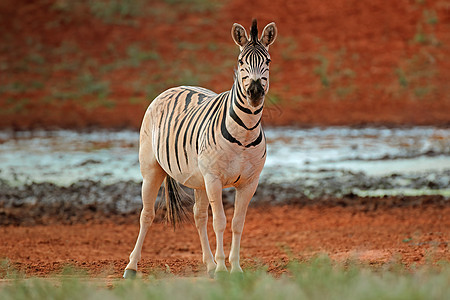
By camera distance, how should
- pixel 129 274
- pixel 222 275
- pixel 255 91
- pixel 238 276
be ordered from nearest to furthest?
pixel 238 276, pixel 255 91, pixel 222 275, pixel 129 274

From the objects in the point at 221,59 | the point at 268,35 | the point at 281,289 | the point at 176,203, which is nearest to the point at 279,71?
the point at 221,59

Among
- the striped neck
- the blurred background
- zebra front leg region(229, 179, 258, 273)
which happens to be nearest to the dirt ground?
zebra front leg region(229, 179, 258, 273)

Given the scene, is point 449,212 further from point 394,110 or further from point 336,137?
point 394,110

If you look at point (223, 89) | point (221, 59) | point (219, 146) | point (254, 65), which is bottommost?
point (223, 89)

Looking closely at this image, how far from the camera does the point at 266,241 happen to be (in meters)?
8.66

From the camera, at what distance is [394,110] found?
20.5 metres

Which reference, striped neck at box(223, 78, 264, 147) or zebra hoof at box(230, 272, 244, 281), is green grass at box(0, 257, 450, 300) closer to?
zebra hoof at box(230, 272, 244, 281)

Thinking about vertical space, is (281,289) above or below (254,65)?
below

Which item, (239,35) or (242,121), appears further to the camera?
(239,35)

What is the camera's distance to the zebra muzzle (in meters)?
5.30

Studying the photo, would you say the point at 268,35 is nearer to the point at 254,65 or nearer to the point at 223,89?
the point at 254,65

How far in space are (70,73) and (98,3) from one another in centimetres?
558

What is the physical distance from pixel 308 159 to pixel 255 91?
8780 millimetres

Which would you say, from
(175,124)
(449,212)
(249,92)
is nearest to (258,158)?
(249,92)
